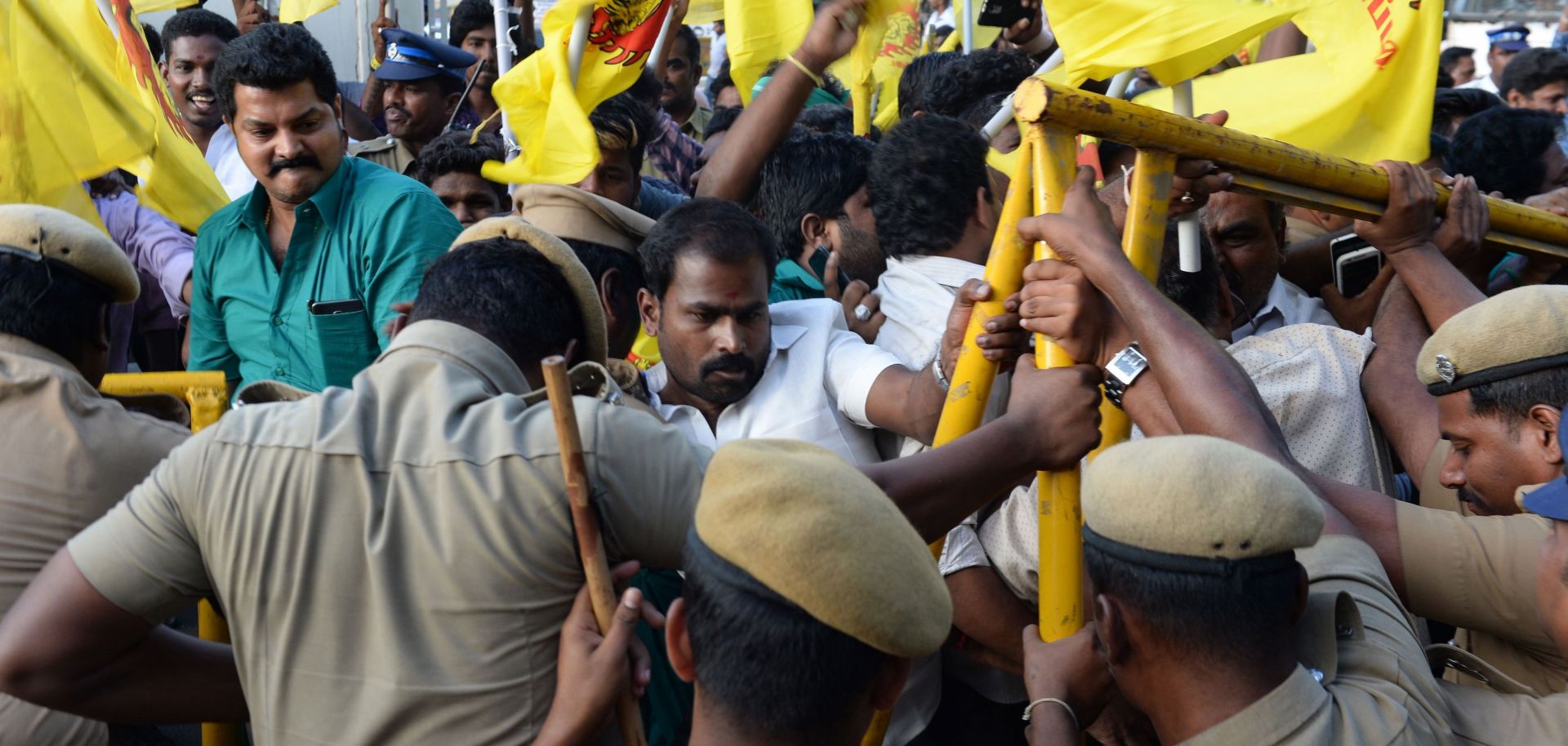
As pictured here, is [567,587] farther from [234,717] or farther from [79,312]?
[79,312]

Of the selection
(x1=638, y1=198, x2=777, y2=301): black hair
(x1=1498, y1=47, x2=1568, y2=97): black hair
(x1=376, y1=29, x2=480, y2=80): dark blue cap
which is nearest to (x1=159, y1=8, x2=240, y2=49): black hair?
(x1=376, y1=29, x2=480, y2=80): dark blue cap

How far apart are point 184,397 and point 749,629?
206cm

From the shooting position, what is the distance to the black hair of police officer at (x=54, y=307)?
8.17 ft

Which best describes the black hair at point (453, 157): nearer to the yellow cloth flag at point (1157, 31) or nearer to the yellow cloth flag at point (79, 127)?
the yellow cloth flag at point (79, 127)

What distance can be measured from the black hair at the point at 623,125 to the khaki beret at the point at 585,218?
0.61 meters

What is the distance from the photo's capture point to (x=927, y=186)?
11.3 ft

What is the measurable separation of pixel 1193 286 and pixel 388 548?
6.04 feet

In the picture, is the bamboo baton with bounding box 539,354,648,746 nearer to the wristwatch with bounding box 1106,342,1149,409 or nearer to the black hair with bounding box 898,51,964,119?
the wristwatch with bounding box 1106,342,1149,409

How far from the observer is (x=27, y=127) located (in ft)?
13.6

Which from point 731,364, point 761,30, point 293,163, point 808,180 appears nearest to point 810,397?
point 731,364

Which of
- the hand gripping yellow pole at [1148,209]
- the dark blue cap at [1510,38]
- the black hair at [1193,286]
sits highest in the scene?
the hand gripping yellow pole at [1148,209]

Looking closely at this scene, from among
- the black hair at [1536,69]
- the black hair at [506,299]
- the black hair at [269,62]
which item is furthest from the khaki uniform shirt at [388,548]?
the black hair at [1536,69]

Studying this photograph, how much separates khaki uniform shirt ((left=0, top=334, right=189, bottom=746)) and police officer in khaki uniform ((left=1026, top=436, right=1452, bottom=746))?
1771 millimetres

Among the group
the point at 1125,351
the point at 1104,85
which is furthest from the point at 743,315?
the point at 1104,85
